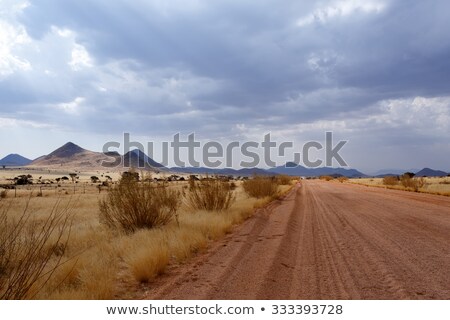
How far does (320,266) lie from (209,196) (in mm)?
12556

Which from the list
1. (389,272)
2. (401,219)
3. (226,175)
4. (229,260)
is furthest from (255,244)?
(226,175)

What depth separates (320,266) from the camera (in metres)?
9.19

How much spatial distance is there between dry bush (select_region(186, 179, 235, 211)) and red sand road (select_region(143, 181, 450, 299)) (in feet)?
19.2

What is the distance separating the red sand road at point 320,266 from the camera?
724cm

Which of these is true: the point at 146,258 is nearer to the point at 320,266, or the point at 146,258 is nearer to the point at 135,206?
the point at 320,266

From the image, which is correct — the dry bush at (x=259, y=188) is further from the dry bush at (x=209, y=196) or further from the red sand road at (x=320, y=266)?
the red sand road at (x=320, y=266)

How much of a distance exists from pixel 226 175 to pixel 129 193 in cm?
967

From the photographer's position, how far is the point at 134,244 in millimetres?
11508

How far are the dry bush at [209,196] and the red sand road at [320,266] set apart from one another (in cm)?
587

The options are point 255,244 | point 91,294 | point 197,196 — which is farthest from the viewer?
point 197,196

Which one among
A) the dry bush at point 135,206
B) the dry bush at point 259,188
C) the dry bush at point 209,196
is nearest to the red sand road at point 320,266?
the dry bush at point 135,206

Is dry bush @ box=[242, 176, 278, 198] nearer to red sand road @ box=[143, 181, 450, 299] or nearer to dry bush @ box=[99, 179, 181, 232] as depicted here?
red sand road @ box=[143, 181, 450, 299]
